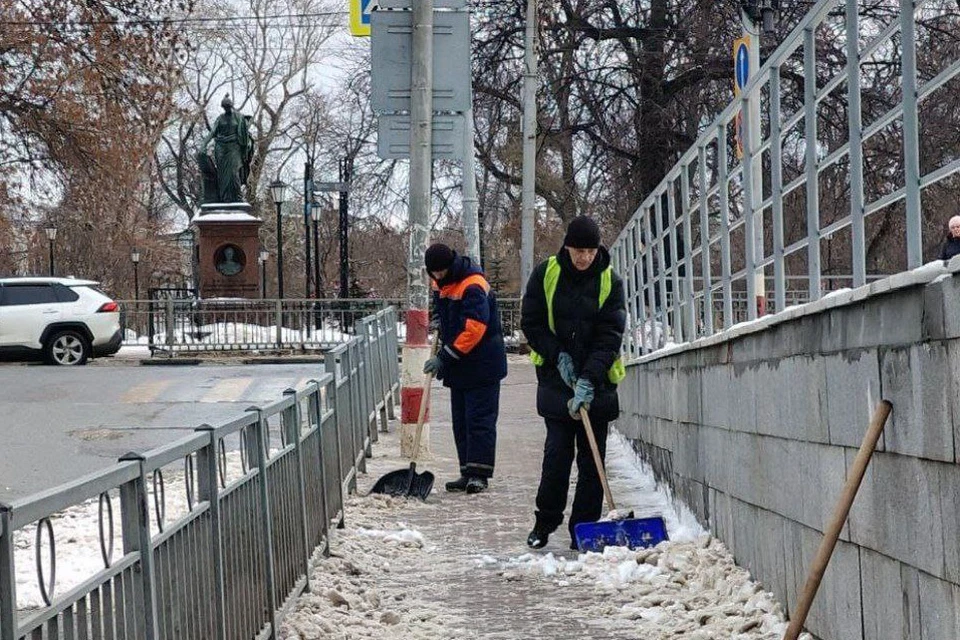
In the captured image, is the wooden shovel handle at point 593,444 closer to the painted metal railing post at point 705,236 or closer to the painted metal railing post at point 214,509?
the painted metal railing post at point 705,236

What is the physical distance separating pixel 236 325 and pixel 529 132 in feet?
22.4

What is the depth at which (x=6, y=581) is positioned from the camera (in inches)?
104

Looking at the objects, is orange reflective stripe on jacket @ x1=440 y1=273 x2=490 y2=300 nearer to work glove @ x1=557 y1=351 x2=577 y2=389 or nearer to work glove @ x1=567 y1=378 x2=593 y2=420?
work glove @ x1=557 y1=351 x2=577 y2=389

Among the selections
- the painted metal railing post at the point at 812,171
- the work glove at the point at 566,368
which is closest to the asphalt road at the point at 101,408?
the work glove at the point at 566,368

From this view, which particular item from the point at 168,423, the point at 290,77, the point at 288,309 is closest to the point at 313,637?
the point at 168,423

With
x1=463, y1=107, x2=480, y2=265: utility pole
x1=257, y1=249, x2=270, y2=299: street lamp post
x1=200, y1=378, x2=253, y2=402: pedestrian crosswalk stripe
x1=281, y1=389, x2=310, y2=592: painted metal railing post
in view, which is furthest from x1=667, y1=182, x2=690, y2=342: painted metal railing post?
x1=257, y1=249, x2=270, y2=299: street lamp post

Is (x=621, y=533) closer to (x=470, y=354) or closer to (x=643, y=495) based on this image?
(x=643, y=495)

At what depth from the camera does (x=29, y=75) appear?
24547 millimetres

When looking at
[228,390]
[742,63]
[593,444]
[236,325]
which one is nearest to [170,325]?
[236,325]

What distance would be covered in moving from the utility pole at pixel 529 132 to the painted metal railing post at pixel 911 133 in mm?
21065

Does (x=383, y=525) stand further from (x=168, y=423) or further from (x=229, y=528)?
(x=168, y=423)

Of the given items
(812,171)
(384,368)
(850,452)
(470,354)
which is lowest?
(850,452)

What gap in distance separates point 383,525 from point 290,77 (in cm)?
4979

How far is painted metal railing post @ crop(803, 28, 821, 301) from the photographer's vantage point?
593cm
